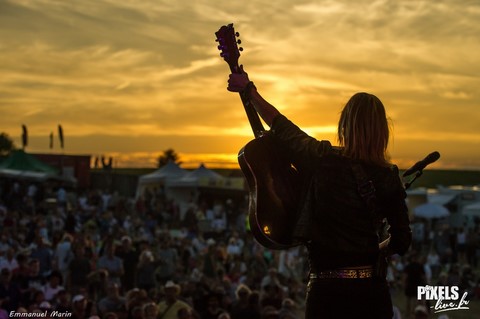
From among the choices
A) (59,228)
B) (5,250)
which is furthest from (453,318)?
(59,228)

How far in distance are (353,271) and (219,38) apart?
1235mm

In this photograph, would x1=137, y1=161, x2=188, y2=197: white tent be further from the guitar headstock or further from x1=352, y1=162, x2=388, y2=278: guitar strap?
x1=352, y1=162, x2=388, y2=278: guitar strap

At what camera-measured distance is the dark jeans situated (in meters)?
3.04

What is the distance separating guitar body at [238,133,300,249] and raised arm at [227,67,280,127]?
0.30 ft

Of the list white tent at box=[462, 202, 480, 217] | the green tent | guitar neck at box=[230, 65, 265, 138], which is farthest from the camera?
the green tent

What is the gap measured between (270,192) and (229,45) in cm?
79

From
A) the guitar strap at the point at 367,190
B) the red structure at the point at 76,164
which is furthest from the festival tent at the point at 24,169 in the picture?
the guitar strap at the point at 367,190

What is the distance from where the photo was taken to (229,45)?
3492 mm

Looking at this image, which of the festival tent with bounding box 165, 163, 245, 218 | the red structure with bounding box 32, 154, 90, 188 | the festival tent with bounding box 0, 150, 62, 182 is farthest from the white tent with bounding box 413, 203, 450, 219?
the red structure with bounding box 32, 154, 90, 188

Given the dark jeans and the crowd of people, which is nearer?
the dark jeans

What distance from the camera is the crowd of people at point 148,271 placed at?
10.6 metres

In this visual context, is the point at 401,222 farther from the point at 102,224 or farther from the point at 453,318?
the point at 102,224

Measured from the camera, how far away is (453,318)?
1602 centimetres

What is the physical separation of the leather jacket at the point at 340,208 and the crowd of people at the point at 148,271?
1.42 m
